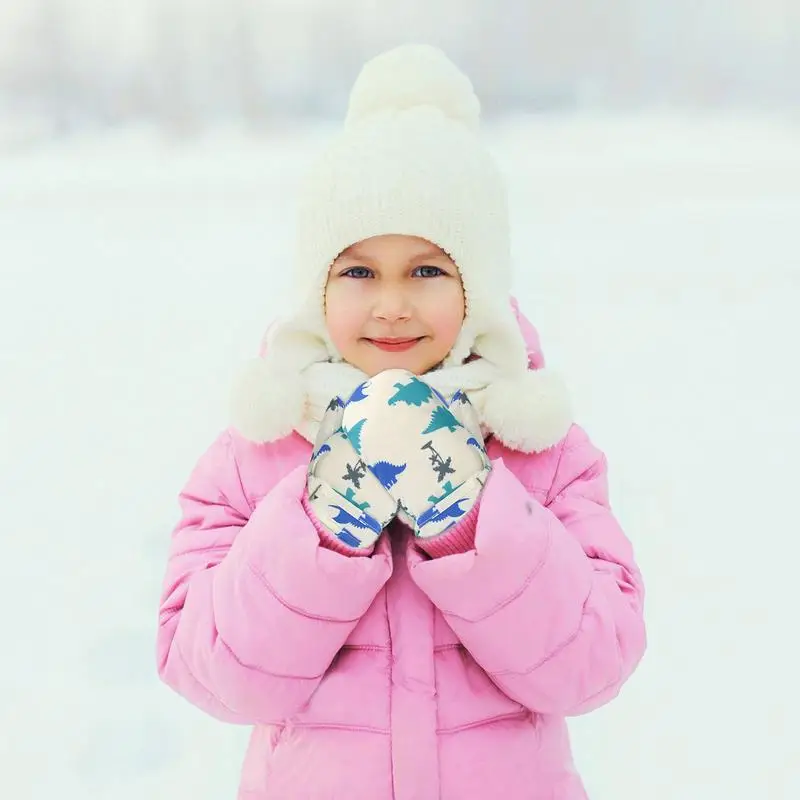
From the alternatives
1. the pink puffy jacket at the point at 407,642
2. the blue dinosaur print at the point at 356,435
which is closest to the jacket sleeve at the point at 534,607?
the pink puffy jacket at the point at 407,642

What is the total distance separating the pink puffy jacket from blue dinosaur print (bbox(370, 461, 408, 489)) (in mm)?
55

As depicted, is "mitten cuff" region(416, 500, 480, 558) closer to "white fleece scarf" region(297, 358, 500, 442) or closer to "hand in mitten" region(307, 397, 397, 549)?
"hand in mitten" region(307, 397, 397, 549)

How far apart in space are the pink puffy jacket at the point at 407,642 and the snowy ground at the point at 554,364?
1.58 feet

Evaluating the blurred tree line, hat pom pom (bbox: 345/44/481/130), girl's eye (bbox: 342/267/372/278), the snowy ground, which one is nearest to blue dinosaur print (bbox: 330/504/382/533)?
girl's eye (bbox: 342/267/372/278)

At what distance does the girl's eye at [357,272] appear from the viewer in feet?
2.72

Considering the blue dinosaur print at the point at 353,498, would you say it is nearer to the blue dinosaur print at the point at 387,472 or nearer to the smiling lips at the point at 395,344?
the blue dinosaur print at the point at 387,472

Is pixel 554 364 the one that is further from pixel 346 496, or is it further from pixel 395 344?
pixel 346 496

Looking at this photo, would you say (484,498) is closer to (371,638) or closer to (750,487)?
(371,638)

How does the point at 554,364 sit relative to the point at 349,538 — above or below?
below

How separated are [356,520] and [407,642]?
0.41 feet

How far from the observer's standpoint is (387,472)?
721mm

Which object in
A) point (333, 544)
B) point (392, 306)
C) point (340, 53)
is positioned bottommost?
point (333, 544)

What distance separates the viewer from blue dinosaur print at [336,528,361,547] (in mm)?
706

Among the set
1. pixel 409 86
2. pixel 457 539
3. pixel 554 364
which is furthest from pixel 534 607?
pixel 554 364
